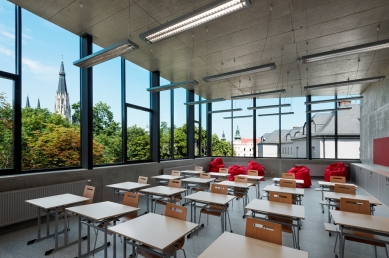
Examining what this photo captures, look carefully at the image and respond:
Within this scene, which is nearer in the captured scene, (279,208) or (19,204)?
(279,208)

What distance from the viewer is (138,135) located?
678cm

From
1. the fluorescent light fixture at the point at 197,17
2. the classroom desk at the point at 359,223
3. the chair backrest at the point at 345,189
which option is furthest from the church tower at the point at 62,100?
the chair backrest at the point at 345,189

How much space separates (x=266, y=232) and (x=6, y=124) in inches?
186

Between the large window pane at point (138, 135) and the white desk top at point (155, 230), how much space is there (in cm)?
416

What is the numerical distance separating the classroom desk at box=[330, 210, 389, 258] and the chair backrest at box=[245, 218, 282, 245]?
3.19ft

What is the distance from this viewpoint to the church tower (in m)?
A: 4.70

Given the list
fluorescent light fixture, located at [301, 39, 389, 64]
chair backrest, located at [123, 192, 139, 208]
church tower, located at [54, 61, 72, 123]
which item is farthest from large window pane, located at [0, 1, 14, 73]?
fluorescent light fixture, located at [301, 39, 389, 64]

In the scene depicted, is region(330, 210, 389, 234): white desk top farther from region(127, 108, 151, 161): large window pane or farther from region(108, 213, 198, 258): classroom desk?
region(127, 108, 151, 161): large window pane

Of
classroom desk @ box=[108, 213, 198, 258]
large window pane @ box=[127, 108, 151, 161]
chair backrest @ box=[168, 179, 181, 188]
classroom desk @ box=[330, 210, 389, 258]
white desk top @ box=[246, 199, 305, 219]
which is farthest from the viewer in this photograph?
large window pane @ box=[127, 108, 151, 161]

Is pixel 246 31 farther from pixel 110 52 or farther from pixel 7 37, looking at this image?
pixel 7 37

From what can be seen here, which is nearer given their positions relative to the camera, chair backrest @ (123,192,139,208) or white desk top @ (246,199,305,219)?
white desk top @ (246,199,305,219)

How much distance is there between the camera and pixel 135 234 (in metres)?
2.07

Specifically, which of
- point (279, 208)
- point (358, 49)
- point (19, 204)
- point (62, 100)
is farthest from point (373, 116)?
point (19, 204)

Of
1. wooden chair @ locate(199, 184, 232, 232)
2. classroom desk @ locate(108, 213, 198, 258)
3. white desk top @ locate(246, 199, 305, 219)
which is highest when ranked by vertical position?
classroom desk @ locate(108, 213, 198, 258)
